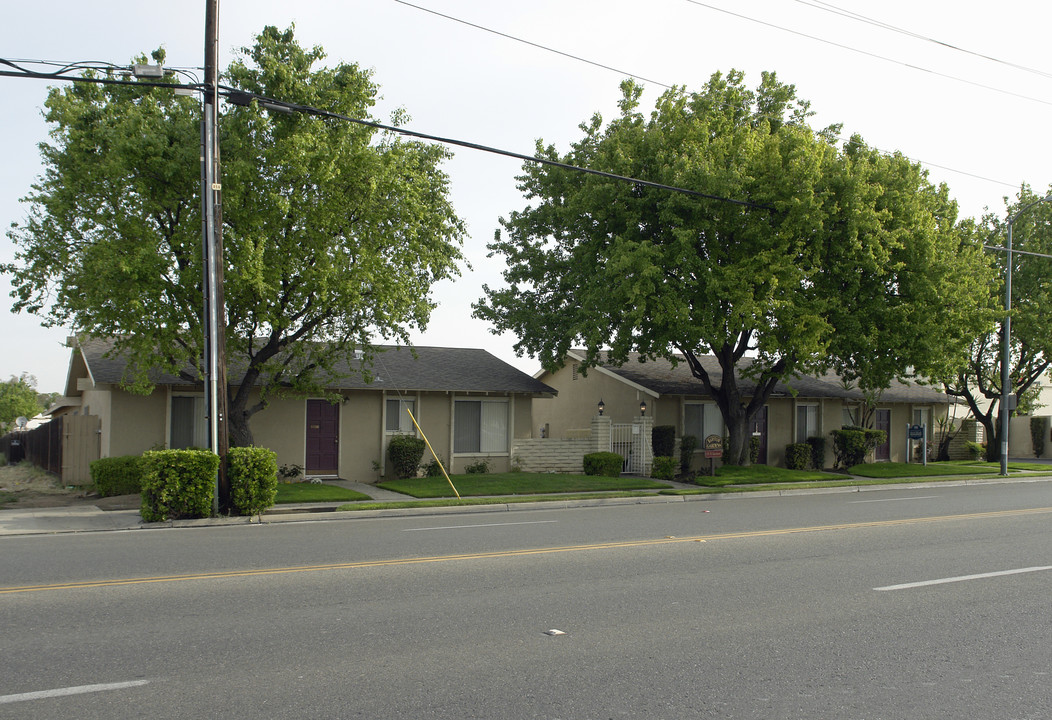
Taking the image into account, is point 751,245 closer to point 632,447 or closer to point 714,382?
point 632,447

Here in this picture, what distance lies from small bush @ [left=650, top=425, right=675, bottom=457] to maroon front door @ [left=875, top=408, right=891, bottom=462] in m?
12.9

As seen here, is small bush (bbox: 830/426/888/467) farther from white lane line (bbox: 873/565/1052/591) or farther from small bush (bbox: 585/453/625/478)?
white lane line (bbox: 873/565/1052/591)

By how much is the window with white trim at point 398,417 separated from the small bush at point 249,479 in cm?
859

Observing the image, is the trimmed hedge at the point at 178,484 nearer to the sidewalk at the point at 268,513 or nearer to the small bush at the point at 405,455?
the sidewalk at the point at 268,513

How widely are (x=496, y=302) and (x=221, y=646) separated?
21.3m

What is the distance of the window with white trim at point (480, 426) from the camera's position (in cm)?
2590

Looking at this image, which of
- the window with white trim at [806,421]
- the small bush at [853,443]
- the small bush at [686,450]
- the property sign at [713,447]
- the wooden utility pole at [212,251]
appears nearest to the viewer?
the wooden utility pole at [212,251]

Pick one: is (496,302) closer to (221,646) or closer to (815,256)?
(815,256)

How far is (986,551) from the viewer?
436 inches

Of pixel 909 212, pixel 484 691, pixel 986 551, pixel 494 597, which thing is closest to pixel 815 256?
pixel 909 212

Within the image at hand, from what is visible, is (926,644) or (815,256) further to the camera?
(815,256)

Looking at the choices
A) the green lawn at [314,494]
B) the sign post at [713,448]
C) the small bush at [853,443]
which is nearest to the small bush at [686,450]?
the sign post at [713,448]

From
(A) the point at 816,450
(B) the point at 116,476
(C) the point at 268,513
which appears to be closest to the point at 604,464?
(A) the point at 816,450

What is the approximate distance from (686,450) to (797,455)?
17.8ft
